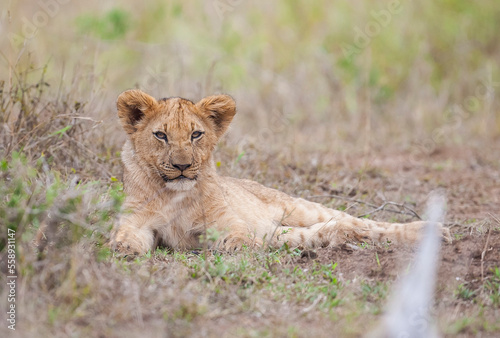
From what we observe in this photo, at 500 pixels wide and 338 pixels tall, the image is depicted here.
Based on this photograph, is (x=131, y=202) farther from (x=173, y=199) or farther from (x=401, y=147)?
(x=401, y=147)

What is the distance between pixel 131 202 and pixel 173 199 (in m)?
0.30

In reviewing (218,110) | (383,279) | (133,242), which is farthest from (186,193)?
(383,279)

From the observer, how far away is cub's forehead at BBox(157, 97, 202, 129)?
464cm

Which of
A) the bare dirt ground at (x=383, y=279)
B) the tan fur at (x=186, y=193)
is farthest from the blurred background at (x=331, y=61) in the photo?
the tan fur at (x=186, y=193)

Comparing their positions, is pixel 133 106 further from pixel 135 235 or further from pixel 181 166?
pixel 135 235

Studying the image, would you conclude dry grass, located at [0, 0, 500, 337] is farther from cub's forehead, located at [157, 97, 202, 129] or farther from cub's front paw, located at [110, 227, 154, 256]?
cub's forehead, located at [157, 97, 202, 129]

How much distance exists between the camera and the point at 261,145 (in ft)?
25.9

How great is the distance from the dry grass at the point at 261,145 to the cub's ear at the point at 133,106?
17.5 inches

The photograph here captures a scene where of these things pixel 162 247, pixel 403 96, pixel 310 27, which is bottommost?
pixel 162 247

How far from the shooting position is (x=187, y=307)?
2.96 meters

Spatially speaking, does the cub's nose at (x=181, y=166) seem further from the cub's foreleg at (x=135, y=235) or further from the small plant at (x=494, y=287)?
the small plant at (x=494, y=287)

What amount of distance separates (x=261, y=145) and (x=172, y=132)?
11.0 ft

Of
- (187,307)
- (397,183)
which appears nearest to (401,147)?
(397,183)

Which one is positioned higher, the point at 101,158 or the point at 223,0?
the point at 223,0
